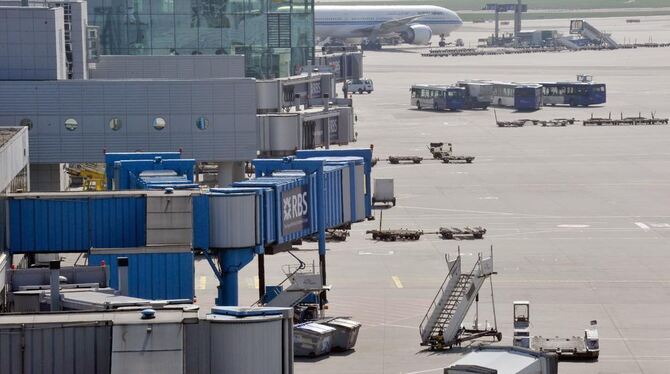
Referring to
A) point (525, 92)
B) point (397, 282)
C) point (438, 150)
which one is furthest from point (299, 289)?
point (525, 92)

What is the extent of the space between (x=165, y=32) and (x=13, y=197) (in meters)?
44.9

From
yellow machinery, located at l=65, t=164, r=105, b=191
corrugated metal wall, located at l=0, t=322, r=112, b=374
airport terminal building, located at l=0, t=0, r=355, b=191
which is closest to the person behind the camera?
corrugated metal wall, located at l=0, t=322, r=112, b=374

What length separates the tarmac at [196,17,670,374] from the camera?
56750 mm

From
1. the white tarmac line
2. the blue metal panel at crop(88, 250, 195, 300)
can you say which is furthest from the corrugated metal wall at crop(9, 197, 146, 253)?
the white tarmac line

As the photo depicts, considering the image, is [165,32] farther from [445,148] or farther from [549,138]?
[549,138]

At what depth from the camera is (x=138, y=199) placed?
4734cm

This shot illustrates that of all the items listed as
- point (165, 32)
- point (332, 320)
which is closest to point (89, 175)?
point (165, 32)

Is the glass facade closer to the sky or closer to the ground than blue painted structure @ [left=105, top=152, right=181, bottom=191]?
closer to the sky

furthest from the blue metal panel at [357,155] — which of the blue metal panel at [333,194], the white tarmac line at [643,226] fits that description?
the white tarmac line at [643,226]

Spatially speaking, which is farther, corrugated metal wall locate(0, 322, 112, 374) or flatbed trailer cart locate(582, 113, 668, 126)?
flatbed trailer cart locate(582, 113, 668, 126)

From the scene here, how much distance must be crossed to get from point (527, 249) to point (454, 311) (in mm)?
20252

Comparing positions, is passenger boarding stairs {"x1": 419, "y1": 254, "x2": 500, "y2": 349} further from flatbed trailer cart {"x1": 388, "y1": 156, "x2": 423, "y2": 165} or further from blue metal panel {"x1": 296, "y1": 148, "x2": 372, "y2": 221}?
flatbed trailer cart {"x1": 388, "y1": 156, "x2": 423, "y2": 165}

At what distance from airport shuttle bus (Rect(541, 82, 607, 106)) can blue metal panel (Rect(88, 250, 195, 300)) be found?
126301 mm

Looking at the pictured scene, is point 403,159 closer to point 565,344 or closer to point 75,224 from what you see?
point 565,344
